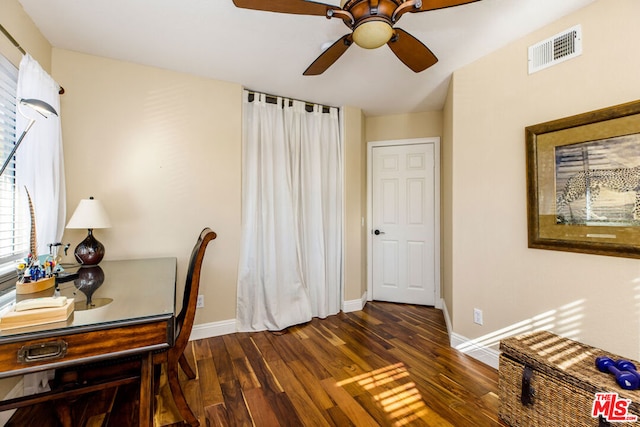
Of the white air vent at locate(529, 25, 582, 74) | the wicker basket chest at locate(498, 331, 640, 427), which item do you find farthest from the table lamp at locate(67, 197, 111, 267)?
the white air vent at locate(529, 25, 582, 74)

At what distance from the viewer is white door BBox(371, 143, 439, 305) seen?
12.0ft

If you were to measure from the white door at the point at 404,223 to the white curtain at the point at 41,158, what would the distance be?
3184 mm

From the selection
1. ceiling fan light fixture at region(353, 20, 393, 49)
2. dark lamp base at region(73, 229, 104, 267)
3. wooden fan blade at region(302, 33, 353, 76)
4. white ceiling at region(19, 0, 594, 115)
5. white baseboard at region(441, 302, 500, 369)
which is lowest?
white baseboard at region(441, 302, 500, 369)

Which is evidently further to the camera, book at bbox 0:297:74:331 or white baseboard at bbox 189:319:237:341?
white baseboard at bbox 189:319:237:341

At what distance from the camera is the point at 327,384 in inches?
78.7

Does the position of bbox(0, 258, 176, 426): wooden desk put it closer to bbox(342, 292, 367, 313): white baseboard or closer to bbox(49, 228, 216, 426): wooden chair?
bbox(49, 228, 216, 426): wooden chair

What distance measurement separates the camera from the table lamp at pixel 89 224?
2.03 metres

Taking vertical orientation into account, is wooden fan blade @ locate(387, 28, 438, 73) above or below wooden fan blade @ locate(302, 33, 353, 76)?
below

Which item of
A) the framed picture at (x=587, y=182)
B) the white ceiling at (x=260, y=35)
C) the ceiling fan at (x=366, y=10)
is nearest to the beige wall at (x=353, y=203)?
the white ceiling at (x=260, y=35)

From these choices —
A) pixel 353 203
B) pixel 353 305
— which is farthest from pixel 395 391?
pixel 353 203

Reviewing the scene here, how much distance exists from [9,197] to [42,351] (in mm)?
1455

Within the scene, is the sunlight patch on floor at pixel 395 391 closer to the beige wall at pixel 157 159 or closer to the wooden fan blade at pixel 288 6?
the beige wall at pixel 157 159

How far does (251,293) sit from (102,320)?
1941mm

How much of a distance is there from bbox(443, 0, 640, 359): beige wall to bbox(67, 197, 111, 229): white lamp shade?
2.85 metres
